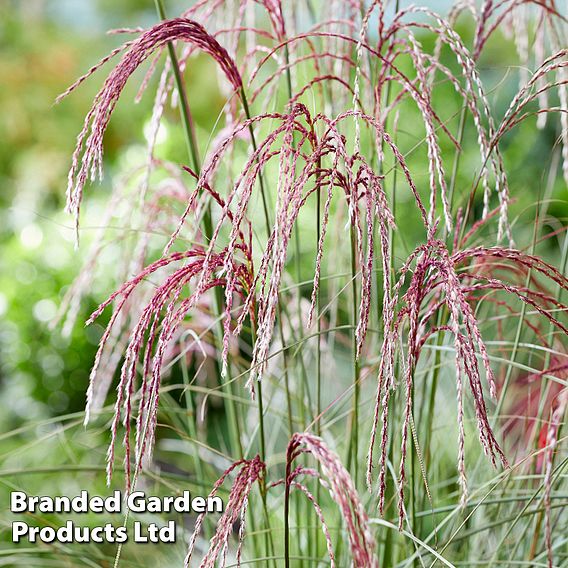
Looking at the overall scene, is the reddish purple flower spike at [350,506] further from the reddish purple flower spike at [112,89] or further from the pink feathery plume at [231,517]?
the reddish purple flower spike at [112,89]

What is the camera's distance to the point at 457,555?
2.10 feet

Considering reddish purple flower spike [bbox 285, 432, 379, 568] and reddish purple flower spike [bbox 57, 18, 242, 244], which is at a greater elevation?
reddish purple flower spike [bbox 57, 18, 242, 244]

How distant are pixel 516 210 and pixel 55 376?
1.09m

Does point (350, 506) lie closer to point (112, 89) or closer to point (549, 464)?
point (549, 464)

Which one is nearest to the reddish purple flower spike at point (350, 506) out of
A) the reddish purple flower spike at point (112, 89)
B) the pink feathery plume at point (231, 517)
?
the pink feathery plume at point (231, 517)

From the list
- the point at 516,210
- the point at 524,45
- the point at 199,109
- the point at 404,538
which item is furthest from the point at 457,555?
the point at 199,109

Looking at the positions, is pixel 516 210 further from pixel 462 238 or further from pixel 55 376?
pixel 462 238

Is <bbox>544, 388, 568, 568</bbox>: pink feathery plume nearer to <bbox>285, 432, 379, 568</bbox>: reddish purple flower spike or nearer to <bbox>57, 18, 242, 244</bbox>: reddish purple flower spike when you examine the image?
<bbox>285, 432, 379, 568</bbox>: reddish purple flower spike

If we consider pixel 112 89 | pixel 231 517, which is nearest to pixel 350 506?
pixel 231 517

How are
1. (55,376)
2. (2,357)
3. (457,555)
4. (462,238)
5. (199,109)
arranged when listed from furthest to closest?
(199,109), (2,357), (55,376), (457,555), (462,238)

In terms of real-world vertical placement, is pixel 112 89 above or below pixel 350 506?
above

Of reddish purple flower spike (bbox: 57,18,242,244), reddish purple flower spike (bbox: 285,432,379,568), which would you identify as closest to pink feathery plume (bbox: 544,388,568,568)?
reddish purple flower spike (bbox: 285,432,379,568)

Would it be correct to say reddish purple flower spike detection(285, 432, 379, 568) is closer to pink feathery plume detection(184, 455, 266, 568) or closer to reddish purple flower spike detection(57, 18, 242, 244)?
pink feathery plume detection(184, 455, 266, 568)

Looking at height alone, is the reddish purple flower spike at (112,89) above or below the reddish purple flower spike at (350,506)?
above
